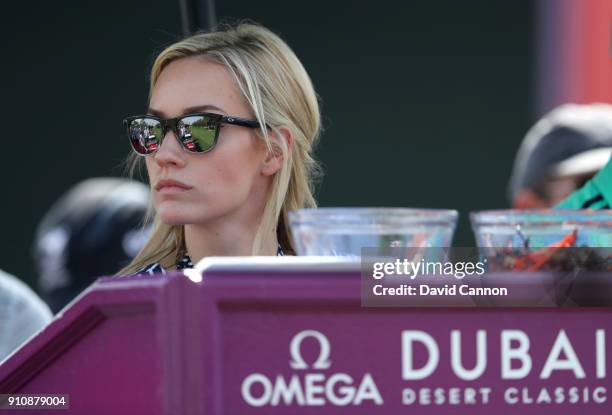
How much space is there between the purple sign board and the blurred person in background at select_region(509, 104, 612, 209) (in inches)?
55.9

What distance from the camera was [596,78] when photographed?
17.0ft

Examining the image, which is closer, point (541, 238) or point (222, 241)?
point (541, 238)

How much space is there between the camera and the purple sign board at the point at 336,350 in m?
1.09

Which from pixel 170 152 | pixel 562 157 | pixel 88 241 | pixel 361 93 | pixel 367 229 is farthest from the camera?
pixel 361 93

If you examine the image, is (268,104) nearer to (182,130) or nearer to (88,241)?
(182,130)

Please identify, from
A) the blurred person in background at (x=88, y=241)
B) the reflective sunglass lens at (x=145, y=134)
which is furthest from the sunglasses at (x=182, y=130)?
the blurred person in background at (x=88, y=241)

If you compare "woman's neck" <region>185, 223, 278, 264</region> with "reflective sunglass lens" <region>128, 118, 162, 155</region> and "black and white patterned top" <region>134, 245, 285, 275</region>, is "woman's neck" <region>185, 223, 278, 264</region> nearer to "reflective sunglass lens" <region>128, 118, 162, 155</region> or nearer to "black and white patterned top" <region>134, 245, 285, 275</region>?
"black and white patterned top" <region>134, 245, 285, 275</region>

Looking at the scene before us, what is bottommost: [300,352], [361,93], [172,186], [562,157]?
[300,352]

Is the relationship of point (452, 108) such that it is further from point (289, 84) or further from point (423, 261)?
point (423, 261)

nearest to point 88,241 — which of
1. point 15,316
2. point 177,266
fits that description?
point 15,316

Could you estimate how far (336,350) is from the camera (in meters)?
1.10

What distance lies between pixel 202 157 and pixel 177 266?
34 centimetres

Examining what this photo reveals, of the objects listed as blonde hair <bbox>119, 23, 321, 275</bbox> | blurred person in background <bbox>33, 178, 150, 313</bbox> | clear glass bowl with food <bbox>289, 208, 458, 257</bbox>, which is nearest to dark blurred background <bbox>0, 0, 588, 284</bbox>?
blurred person in background <bbox>33, 178, 150, 313</bbox>

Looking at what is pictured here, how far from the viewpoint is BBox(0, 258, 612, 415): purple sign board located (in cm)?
109
